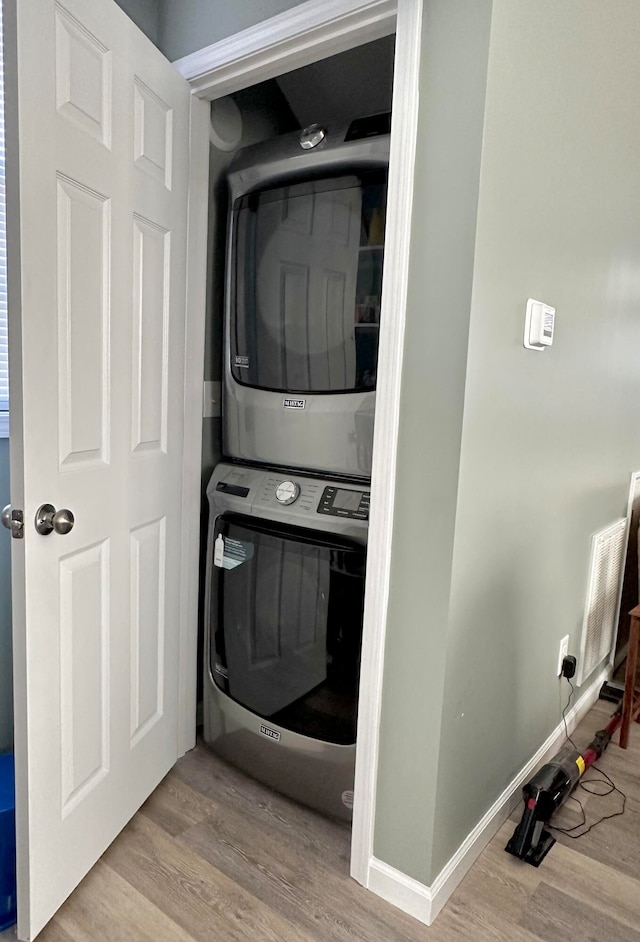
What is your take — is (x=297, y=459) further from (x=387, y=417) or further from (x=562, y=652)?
(x=562, y=652)

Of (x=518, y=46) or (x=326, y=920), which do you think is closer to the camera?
(x=518, y=46)

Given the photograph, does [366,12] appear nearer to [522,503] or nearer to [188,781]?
[522,503]

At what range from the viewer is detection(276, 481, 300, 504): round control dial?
1749 millimetres

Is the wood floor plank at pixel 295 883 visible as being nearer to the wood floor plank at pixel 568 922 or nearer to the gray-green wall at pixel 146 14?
the wood floor plank at pixel 568 922

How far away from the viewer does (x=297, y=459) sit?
1.79 m

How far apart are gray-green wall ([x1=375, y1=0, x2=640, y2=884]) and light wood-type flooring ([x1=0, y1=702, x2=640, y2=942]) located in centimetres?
14

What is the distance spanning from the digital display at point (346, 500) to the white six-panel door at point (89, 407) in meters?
0.49

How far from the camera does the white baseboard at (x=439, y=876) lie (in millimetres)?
1451

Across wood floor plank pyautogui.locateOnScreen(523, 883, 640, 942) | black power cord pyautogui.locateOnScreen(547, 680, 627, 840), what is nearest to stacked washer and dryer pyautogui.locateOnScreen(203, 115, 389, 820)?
wood floor plank pyautogui.locateOnScreen(523, 883, 640, 942)

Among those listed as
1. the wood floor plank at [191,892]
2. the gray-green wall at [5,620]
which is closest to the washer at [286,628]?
the wood floor plank at [191,892]

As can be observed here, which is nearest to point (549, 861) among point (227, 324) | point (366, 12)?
point (227, 324)

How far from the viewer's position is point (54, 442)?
1274 millimetres

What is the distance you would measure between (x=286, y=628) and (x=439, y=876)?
71 centimetres

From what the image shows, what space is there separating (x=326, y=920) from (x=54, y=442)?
1.25 meters
